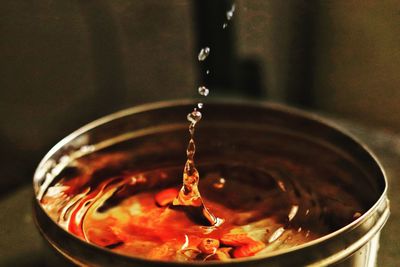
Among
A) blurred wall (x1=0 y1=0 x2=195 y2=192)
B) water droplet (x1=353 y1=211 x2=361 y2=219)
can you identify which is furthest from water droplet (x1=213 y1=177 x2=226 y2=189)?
blurred wall (x1=0 y1=0 x2=195 y2=192)

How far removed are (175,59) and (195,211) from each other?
793 mm

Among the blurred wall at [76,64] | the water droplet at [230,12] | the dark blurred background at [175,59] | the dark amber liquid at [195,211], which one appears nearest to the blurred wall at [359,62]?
the dark blurred background at [175,59]

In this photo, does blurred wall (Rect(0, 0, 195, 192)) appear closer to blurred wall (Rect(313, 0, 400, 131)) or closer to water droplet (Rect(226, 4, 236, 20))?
water droplet (Rect(226, 4, 236, 20))

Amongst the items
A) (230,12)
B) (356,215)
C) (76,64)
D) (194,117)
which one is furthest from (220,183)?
(230,12)

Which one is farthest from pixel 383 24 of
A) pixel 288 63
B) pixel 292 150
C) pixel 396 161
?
pixel 292 150

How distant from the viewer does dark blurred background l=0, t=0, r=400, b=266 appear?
1.44 m

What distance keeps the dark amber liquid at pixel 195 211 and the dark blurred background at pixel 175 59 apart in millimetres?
306

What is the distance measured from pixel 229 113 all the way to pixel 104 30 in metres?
0.47

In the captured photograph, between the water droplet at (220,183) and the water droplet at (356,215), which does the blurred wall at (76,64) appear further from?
the water droplet at (356,215)

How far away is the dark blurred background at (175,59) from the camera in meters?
1.44

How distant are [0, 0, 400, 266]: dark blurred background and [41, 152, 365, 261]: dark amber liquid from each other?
12.1 inches

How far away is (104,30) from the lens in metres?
1.57

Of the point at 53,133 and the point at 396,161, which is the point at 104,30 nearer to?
the point at 53,133

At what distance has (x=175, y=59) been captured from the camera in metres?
1.76
